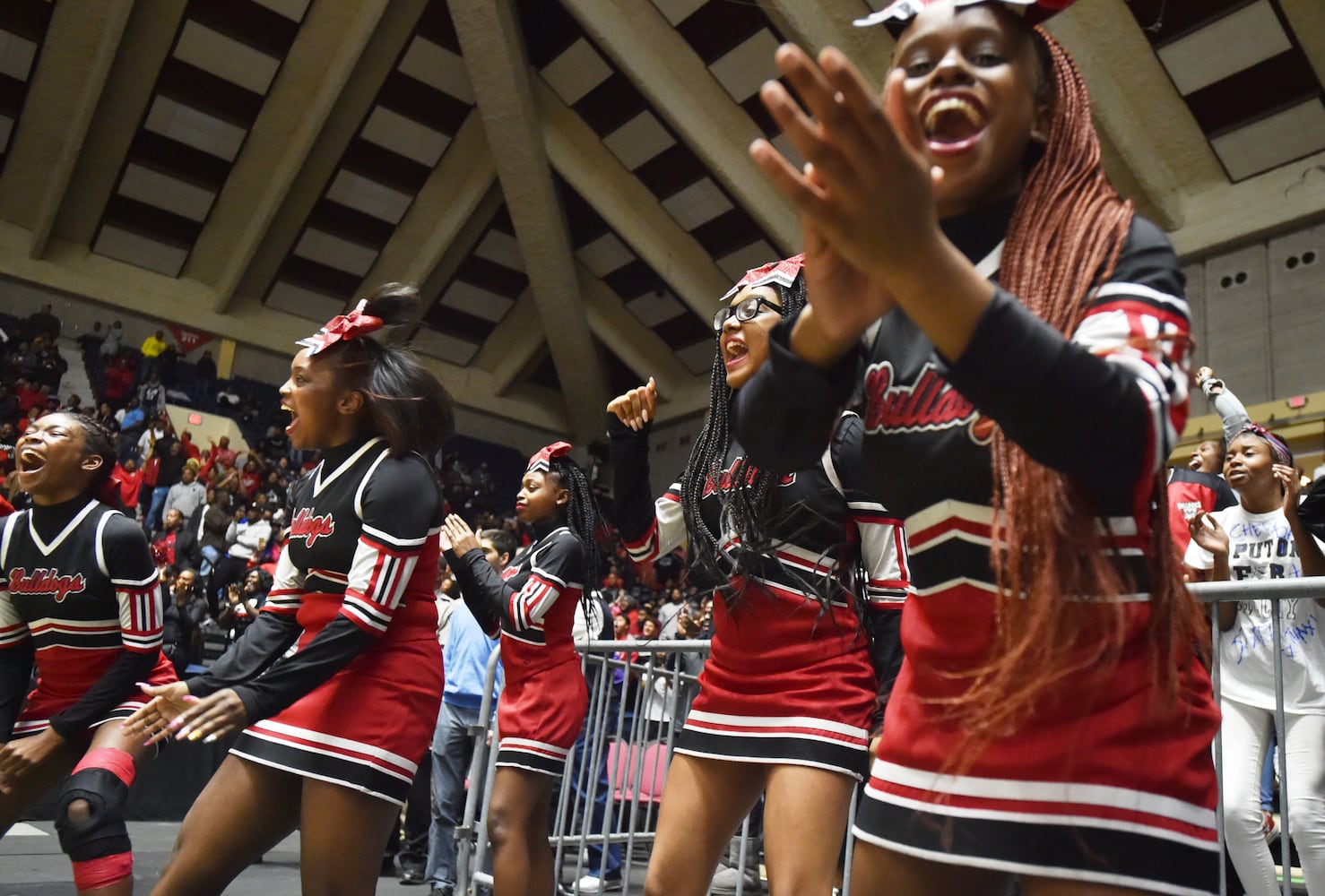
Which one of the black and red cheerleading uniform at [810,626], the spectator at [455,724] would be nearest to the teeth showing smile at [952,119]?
the black and red cheerleading uniform at [810,626]

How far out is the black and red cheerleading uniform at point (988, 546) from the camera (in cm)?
94

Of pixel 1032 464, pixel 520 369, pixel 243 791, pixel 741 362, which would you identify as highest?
pixel 520 369

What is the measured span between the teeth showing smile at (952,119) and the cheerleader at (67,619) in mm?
2685

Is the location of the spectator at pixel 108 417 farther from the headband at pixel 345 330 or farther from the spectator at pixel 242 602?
the headband at pixel 345 330

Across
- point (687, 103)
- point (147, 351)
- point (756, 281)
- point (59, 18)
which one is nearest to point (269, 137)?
point (59, 18)

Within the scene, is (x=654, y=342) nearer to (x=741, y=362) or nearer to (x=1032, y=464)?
(x=741, y=362)

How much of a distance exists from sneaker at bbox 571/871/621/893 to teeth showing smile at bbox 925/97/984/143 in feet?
11.3

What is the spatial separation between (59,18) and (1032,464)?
14541mm

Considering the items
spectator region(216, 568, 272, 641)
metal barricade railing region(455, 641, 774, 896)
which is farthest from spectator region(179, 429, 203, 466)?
metal barricade railing region(455, 641, 774, 896)

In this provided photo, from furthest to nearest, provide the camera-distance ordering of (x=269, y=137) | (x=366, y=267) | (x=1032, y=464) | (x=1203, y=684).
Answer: (x=366, y=267) < (x=269, y=137) < (x=1203, y=684) < (x=1032, y=464)

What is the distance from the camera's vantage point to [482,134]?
608 inches

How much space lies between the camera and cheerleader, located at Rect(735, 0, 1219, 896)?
919mm

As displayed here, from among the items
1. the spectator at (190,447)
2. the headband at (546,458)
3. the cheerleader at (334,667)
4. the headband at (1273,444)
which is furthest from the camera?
the spectator at (190,447)

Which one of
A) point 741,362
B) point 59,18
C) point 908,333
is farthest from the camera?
point 59,18
